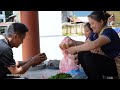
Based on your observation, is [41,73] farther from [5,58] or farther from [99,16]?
[99,16]

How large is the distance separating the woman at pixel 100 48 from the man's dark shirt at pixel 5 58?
0.41 meters

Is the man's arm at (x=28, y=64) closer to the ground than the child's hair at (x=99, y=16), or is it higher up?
closer to the ground

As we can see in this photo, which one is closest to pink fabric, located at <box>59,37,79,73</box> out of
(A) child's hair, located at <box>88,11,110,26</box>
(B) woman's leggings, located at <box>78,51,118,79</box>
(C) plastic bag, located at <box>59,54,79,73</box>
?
(C) plastic bag, located at <box>59,54,79,73</box>

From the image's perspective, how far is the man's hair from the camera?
176 centimetres

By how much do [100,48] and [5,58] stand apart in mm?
662

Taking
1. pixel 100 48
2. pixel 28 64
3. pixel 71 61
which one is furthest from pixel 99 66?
pixel 28 64

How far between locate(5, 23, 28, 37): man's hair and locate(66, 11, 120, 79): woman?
36 centimetres

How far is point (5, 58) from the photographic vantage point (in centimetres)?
179

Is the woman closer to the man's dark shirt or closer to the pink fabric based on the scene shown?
the pink fabric

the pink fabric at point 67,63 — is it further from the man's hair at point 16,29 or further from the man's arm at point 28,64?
the man's hair at point 16,29

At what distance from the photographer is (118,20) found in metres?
1.72

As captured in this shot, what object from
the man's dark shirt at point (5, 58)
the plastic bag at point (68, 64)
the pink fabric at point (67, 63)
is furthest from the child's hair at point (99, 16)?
the man's dark shirt at point (5, 58)

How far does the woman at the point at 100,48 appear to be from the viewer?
5.83ft
